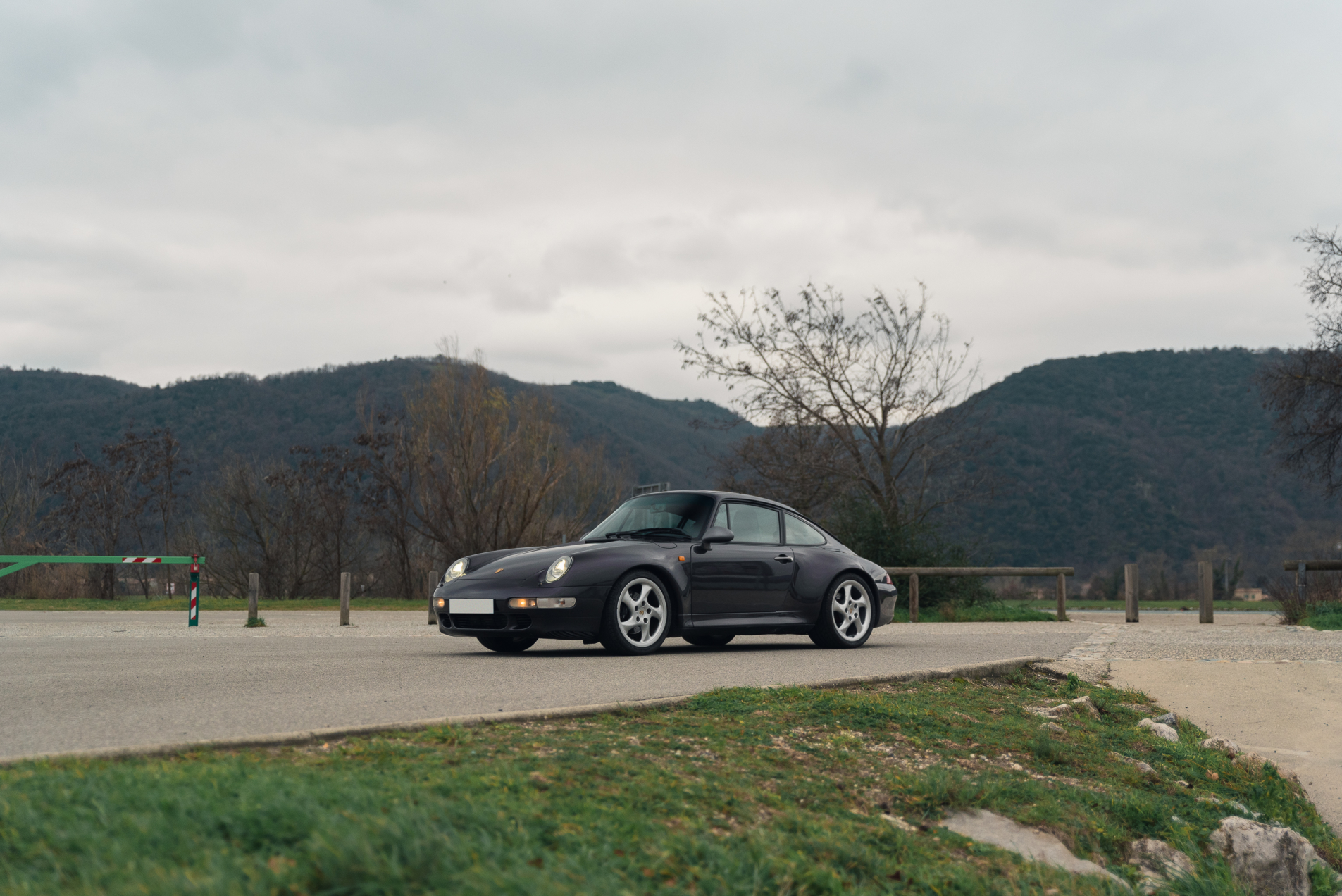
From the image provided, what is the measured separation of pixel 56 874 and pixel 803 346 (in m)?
26.3

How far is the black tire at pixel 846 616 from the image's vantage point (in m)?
11.8

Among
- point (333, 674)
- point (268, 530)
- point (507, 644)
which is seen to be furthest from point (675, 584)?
point (268, 530)

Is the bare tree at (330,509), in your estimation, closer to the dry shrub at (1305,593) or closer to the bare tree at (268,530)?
the bare tree at (268,530)

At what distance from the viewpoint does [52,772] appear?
3.77 metres

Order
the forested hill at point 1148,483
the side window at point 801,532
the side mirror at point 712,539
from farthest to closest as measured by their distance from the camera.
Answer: the forested hill at point 1148,483, the side window at point 801,532, the side mirror at point 712,539

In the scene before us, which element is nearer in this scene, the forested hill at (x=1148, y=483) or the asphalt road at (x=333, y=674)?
the asphalt road at (x=333, y=674)

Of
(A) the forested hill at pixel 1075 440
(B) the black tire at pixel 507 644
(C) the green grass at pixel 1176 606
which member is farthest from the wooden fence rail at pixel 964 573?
(A) the forested hill at pixel 1075 440

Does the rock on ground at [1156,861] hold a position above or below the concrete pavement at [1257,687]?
below

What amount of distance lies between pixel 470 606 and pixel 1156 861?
20.9 feet

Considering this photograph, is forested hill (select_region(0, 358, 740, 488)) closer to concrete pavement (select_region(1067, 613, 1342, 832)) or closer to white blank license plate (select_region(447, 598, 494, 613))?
concrete pavement (select_region(1067, 613, 1342, 832))

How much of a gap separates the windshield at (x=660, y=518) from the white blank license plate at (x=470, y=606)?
153 centimetres

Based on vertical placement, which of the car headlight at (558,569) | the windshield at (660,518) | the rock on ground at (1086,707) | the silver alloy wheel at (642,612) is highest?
the windshield at (660,518)

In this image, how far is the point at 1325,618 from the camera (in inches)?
765

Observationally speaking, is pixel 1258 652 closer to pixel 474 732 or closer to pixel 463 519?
pixel 474 732
